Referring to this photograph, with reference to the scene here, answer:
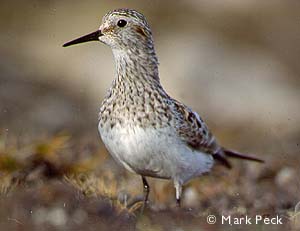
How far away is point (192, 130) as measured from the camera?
8.19m

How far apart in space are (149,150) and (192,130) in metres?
0.70

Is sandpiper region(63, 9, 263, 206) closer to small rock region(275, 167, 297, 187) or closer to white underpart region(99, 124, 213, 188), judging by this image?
white underpart region(99, 124, 213, 188)

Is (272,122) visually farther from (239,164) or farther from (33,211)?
(33,211)

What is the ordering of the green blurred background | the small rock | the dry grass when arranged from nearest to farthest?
the dry grass < the small rock < the green blurred background

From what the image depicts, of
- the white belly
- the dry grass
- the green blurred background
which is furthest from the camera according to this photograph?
the green blurred background

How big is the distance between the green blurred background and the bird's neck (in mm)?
3620

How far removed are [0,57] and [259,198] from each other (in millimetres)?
7747

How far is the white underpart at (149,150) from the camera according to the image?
7.57 metres

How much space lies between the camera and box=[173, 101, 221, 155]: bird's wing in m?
8.00

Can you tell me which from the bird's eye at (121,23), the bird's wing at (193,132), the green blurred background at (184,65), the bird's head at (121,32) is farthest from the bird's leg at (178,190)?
the green blurred background at (184,65)

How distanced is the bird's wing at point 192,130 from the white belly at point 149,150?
10cm

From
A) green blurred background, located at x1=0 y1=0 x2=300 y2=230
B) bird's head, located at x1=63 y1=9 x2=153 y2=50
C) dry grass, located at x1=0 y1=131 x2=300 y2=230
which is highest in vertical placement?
bird's head, located at x1=63 y1=9 x2=153 y2=50

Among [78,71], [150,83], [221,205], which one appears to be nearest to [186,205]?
[221,205]

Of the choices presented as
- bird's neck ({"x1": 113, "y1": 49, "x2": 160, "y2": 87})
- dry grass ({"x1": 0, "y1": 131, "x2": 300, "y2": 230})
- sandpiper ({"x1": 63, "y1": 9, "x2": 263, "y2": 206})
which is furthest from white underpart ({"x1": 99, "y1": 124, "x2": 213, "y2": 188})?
bird's neck ({"x1": 113, "y1": 49, "x2": 160, "y2": 87})
